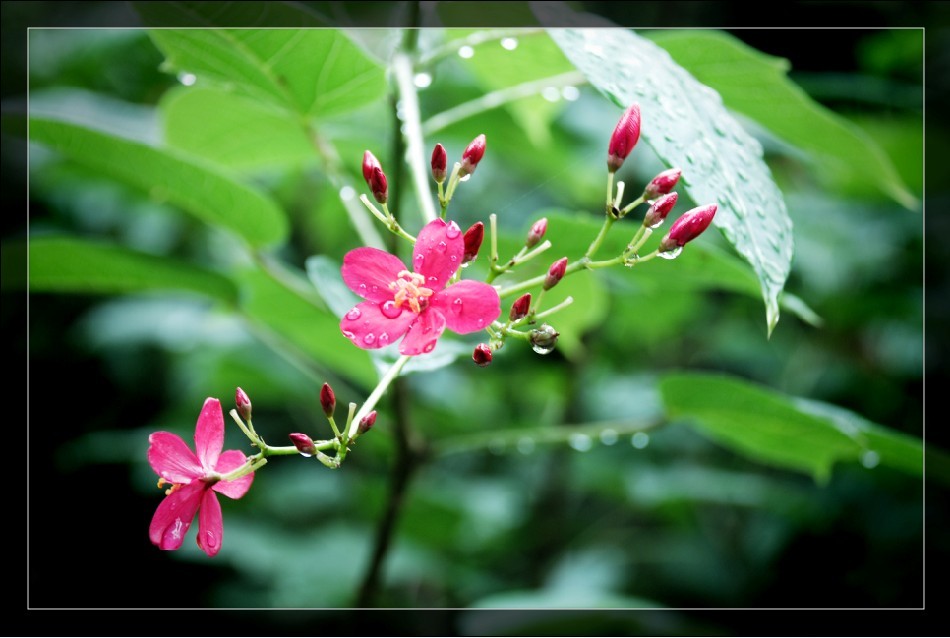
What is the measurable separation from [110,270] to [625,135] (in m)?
0.67

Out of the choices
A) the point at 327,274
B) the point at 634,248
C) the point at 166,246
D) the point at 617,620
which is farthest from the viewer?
the point at 166,246

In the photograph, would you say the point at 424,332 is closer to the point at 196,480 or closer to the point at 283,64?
the point at 196,480

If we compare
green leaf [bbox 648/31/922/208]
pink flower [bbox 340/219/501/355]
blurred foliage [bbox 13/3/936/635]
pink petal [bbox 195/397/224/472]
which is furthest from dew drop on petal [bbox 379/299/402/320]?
green leaf [bbox 648/31/922/208]

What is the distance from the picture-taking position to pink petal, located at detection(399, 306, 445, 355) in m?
0.45

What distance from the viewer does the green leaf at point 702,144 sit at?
0.49m

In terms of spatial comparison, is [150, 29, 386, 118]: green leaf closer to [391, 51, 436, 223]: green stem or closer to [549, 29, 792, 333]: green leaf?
[391, 51, 436, 223]: green stem

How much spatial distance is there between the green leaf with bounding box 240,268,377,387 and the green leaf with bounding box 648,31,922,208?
0.45 metres

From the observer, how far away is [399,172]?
2.48 feet

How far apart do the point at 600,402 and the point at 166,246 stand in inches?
34.9

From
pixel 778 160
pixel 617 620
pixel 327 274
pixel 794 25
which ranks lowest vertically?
pixel 617 620

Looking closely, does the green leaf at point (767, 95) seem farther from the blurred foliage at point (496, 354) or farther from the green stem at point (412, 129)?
the green stem at point (412, 129)

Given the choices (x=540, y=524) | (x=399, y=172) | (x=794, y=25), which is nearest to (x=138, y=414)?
(x=540, y=524)

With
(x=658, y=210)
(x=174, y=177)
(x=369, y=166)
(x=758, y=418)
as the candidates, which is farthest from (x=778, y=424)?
(x=174, y=177)

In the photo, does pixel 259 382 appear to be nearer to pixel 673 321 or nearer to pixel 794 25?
pixel 673 321
